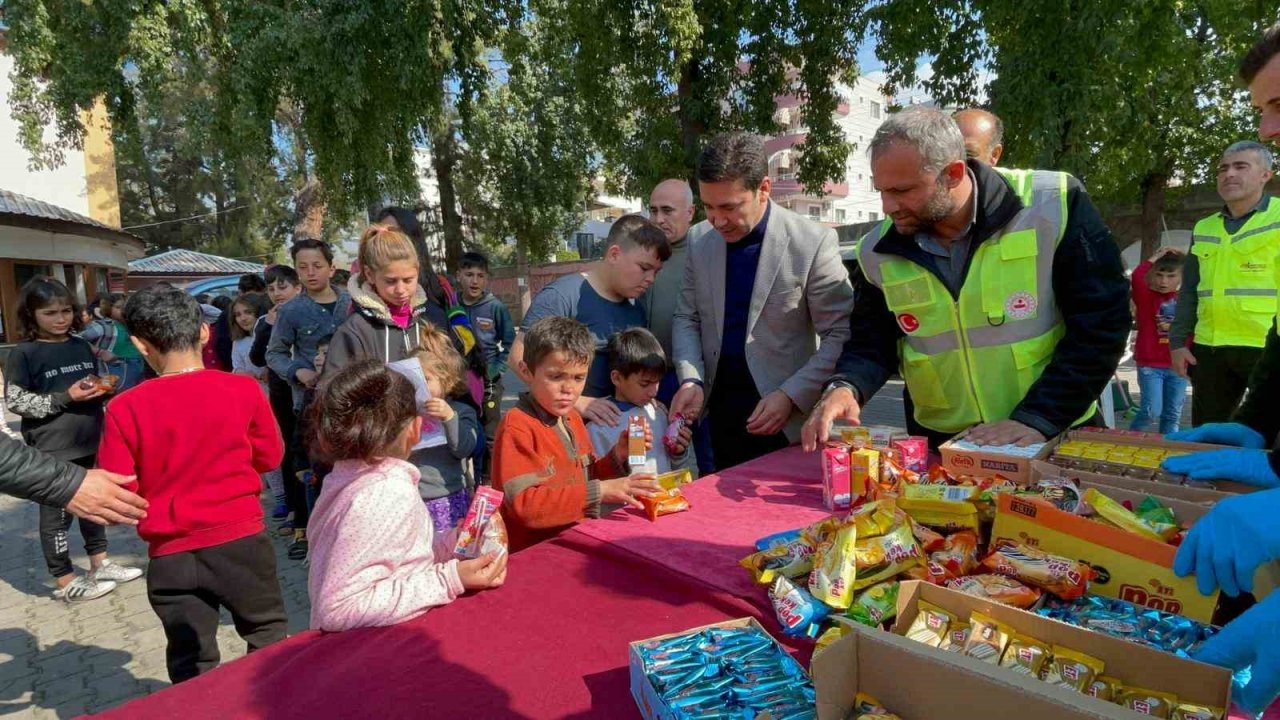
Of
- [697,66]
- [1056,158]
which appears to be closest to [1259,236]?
[1056,158]

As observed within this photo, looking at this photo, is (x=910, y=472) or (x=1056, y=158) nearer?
(x=910, y=472)

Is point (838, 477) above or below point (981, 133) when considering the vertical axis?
below

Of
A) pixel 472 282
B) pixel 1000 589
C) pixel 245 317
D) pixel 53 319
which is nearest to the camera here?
pixel 1000 589

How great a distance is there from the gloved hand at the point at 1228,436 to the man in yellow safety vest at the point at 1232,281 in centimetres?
261

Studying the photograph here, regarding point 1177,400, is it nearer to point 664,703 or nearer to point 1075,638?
point 1075,638

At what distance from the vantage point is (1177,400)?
18.6ft

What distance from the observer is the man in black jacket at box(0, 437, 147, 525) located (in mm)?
2201

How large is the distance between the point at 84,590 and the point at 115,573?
0.71 feet

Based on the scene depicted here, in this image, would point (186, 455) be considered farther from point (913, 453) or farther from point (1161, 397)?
point (1161, 397)

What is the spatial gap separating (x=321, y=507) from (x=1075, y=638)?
1.62 metres

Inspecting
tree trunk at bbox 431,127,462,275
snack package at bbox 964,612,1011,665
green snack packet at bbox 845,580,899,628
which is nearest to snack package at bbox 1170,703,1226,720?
snack package at bbox 964,612,1011,665

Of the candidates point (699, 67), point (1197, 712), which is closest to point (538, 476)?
point (1197, 712)

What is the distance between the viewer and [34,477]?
2.21m

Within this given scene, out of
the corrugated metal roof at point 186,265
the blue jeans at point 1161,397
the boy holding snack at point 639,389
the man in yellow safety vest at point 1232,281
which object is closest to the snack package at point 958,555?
the boy holding snack at point 639,389
